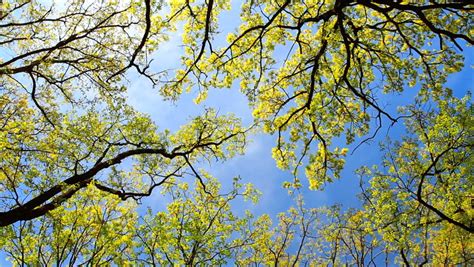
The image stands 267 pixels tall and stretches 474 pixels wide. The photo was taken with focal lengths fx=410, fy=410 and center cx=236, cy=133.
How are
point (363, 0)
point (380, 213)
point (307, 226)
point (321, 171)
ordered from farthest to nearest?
point (307, 226)
point (380, 213)
point (321, 171)
point (363, 0)

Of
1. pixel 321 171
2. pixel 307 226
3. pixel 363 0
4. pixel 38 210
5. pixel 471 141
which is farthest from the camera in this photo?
pixel 307 226

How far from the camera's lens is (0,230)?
39.0 ft

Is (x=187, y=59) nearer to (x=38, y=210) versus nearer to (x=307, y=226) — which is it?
(x=38, y=210)

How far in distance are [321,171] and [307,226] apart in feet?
55.0

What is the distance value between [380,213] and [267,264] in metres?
11.8

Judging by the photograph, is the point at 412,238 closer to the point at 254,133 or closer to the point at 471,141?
the point at 471,141

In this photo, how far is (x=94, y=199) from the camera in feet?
43.6

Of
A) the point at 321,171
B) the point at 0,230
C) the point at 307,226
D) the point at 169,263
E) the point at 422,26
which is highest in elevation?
the point at 307,226

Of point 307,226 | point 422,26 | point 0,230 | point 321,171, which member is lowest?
point 0,230

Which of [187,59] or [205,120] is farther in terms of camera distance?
[205,120]

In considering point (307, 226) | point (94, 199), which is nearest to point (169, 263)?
point (94, 199)

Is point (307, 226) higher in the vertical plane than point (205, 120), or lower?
higher

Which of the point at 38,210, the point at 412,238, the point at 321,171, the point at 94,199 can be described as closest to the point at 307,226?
the point at 412,238

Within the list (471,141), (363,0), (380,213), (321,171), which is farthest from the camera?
(380,213)
